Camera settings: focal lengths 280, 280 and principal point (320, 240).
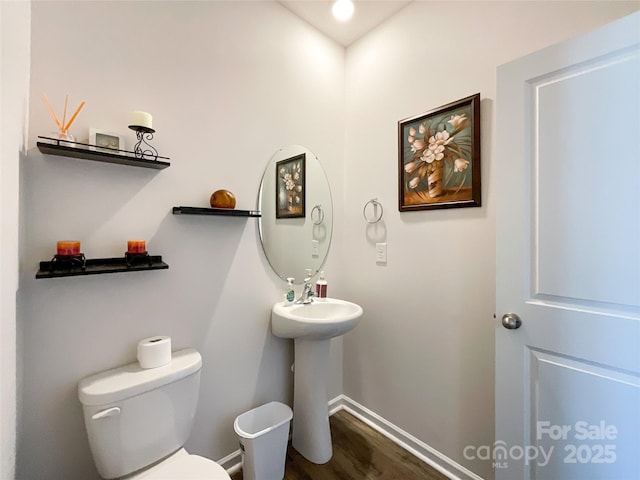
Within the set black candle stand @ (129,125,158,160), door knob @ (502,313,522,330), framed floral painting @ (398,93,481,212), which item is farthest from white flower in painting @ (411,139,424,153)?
black candle stand @ (129,125,158,160)

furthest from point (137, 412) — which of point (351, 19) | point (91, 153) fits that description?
point (351, 19)

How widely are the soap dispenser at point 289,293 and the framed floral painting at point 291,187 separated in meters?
0.42

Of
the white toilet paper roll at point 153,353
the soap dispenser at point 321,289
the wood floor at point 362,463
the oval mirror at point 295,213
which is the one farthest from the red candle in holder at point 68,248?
the wood floor at point 362,463

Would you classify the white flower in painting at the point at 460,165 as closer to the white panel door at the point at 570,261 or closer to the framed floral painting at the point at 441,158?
the framed floral painting at the point at 441,158

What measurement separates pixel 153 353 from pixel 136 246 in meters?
0.46

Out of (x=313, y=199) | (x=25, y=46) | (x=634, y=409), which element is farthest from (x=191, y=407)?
(x=634, y=409)

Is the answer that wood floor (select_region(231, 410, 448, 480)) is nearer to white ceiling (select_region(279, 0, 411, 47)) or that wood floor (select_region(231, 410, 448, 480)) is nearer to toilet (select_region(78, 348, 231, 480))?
toilet (select_region(78, 348, 231, 480))

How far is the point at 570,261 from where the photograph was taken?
1041mm

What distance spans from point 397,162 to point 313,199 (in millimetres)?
604

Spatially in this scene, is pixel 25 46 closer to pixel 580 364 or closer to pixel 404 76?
pixel 404 76

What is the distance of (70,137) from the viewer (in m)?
1.07

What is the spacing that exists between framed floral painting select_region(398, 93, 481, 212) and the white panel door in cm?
20

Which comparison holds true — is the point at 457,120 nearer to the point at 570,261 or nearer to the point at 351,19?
the point at 570,261

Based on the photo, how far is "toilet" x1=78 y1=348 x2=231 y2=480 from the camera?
39.8 inches
